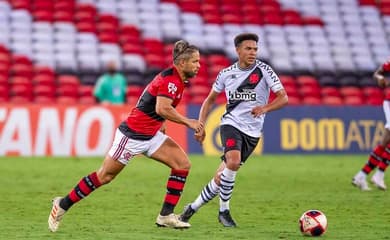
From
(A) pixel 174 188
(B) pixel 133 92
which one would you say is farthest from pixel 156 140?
(B) pixel 133 92

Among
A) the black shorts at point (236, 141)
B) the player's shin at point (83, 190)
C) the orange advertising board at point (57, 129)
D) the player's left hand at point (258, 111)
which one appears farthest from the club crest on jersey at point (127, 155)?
the orange advertising board at point (57, 129)

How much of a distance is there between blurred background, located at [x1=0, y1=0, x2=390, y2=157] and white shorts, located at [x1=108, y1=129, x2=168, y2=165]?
441 inches

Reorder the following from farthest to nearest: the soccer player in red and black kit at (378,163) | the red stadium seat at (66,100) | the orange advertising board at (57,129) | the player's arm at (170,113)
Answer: the red stadium seat at (66,100) → the orange advertising board at (57,129) → the soccer player in red and black kit at (378,163) → the player's arm at (170,113)

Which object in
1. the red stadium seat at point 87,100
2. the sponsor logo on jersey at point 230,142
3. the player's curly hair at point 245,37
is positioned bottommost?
the red stadium seat at point 87,100

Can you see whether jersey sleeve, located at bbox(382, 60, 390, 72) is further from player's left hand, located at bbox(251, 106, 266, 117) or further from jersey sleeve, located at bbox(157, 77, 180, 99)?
jersey sleeve, located at bbox(157, 77, 180, 99)

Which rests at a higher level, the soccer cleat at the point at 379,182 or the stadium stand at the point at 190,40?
the stadium stand at the point at 190,40

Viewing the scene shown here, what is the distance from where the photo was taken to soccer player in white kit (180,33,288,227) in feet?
32.9

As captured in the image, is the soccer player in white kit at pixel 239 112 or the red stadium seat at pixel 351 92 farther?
the red stadium seat at pixel 351 92

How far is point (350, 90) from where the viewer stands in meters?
24.7

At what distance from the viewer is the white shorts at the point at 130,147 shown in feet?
31.1

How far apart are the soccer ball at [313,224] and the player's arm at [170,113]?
1.45 m

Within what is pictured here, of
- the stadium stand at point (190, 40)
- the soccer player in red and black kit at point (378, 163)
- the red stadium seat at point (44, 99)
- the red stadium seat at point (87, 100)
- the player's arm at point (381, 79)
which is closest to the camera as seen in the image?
the player's arm at point (381, 79)

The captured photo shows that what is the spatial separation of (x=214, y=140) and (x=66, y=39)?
5877 millimetres

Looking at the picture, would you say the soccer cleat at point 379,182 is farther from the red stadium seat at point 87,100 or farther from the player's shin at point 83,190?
the red stadium seat at point 87,100
